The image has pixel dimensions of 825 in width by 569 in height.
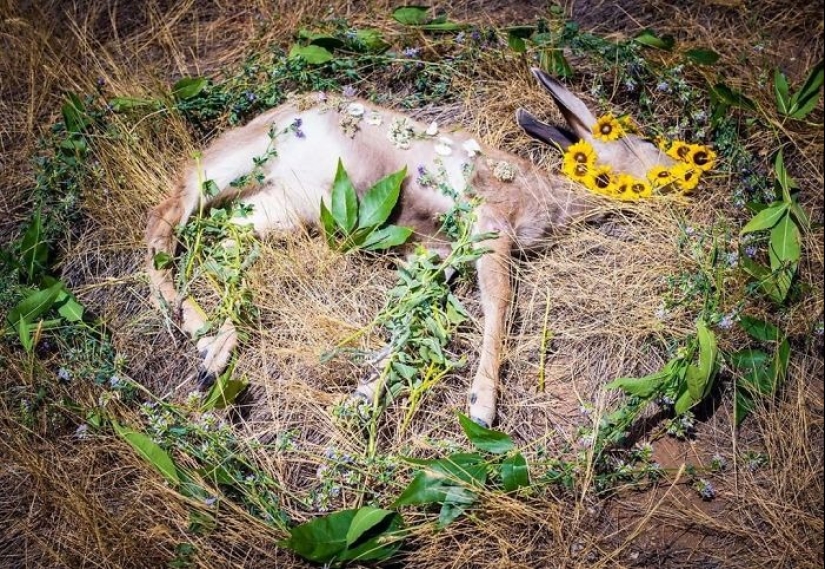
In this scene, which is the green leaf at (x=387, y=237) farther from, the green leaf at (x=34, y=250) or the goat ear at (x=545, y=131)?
the green leaf at (x=34, y=250)

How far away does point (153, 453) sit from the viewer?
3.04 metres

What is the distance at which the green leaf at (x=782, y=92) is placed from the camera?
12.6 ft

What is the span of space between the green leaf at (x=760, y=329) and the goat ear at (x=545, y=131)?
4.13 feet

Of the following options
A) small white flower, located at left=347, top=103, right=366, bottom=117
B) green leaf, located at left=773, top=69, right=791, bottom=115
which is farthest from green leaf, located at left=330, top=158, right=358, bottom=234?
green leaf, located at left=773, top=69, right=791, bottom=115

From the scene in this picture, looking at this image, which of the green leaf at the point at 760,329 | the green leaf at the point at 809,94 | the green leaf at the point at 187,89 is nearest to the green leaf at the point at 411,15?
the green leaf at the point at 187,89

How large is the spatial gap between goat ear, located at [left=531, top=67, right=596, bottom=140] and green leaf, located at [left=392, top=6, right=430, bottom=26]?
91 cm

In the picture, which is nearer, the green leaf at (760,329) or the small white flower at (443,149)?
the green leaf at (760,329)

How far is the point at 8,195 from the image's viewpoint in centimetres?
407

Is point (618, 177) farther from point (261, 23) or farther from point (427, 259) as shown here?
point (261, 23)

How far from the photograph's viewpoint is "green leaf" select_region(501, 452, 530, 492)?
2930mm

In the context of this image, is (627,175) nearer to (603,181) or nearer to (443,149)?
(603,181)

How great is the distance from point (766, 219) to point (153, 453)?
2670mm

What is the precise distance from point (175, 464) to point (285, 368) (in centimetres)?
60

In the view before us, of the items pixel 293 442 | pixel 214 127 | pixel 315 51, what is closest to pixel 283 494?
pixel 293 442
